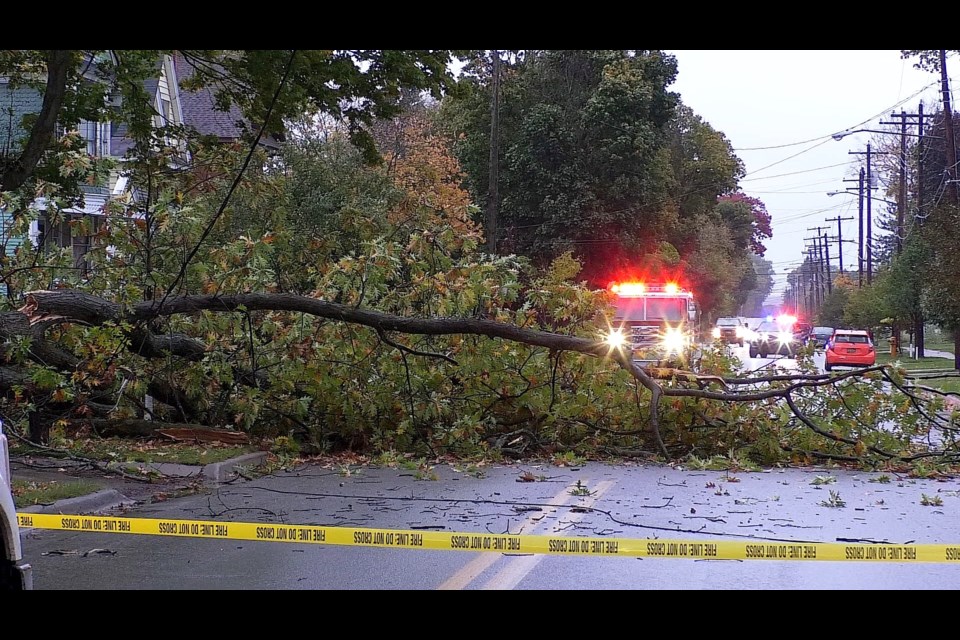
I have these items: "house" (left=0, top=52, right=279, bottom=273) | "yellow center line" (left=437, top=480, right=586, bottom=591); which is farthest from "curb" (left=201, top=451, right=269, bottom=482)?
"house" (left=0, top=52, right=279, bottom=273)

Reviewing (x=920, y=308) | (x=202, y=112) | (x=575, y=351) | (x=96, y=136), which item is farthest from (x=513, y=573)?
(x=920, y=308)

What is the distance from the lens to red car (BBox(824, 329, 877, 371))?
129 ft

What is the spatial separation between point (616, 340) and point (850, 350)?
30.0m

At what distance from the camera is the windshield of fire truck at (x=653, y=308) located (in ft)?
80.2

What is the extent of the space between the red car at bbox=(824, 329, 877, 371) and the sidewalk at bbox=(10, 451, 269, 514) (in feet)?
103

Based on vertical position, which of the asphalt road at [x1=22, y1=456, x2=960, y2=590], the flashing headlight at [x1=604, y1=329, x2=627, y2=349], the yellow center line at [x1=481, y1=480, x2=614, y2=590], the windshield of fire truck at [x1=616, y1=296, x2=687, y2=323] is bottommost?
the asphalt road at [x1=22, y1=456, x2=960, y2=590]

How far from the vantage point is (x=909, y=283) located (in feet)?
145

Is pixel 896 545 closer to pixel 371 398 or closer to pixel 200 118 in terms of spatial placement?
pixel 371 398

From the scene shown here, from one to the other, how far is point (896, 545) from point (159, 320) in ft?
30.0

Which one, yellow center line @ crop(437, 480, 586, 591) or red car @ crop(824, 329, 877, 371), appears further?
red car @ crop(824, 329, 877, 371)

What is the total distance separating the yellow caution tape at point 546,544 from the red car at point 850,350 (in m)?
33.4

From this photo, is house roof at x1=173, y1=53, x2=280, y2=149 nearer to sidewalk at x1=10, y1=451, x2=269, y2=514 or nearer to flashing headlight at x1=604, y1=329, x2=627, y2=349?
flashing headlight at x1=604, y1=329, x2=627, y2=349

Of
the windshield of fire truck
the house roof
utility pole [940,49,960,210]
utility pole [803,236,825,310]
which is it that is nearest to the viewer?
the windshield of fire truck
